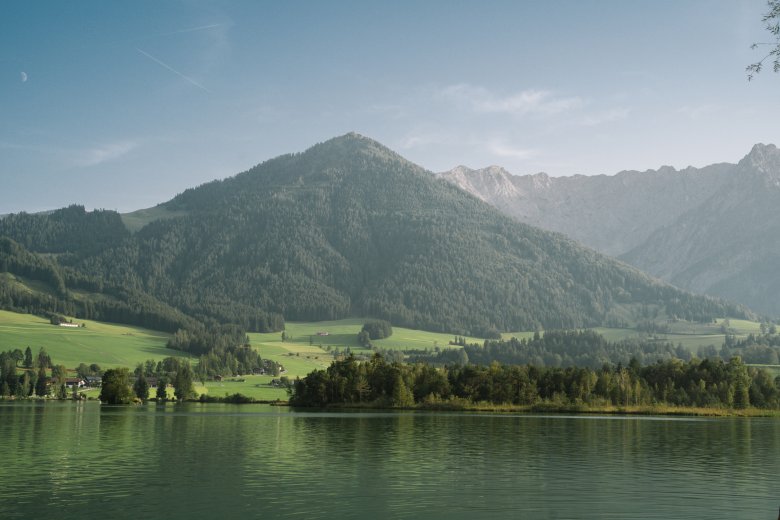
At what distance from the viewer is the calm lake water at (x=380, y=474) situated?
49.7m

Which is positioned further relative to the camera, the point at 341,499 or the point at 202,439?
the point at 202,439

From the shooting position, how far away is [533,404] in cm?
19988

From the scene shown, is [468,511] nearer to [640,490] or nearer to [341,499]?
[341,499]

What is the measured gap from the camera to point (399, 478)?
6328 cm

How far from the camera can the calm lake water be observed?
49.7 m

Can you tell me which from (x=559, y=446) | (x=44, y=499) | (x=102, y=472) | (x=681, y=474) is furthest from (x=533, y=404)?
(x=44, y=499)

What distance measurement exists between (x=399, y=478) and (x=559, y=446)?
36262 mm

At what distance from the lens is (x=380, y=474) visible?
65.6 m

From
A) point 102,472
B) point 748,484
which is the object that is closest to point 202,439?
point 102,472

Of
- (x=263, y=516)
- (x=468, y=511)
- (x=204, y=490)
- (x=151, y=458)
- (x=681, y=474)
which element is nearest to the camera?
(x=263, y=516)

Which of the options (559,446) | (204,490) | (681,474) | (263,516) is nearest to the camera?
(263,516)

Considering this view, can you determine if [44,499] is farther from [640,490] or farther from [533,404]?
[533,404]

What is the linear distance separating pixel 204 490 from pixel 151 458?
2186 cm

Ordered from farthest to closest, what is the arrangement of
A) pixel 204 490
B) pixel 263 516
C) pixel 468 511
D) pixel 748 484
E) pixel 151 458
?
pixel 151 458, pixel 748 484, pixel 204 490, pixel 468 511, pixel 263 516
